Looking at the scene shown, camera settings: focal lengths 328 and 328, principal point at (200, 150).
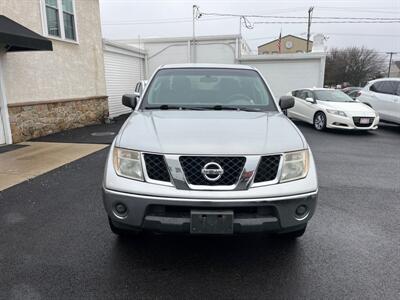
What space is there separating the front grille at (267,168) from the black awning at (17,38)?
21.5 feet

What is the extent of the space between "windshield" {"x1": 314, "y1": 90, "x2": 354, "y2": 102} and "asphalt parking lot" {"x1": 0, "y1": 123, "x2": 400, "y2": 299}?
285 inches

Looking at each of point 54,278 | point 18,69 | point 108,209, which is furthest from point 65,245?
point 18,69

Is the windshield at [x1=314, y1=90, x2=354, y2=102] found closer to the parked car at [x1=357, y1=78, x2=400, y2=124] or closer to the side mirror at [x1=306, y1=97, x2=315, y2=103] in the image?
the side mirror at [x1=306, y1=97, x2=315, y2=103]

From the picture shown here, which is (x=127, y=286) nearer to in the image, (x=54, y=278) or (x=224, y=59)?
(x=54, y=278)

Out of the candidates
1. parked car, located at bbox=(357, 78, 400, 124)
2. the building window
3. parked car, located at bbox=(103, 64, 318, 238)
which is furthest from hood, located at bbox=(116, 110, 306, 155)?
parked car, located at bbox=(357, 78, 400, 124)

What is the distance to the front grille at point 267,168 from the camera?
2.51 meters

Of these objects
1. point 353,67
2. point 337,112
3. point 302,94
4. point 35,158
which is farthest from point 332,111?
point 353,67

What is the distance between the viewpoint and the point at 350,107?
10414 mm

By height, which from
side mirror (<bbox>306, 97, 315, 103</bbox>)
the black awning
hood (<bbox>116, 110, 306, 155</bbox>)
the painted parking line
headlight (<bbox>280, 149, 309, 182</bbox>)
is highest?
the black awning

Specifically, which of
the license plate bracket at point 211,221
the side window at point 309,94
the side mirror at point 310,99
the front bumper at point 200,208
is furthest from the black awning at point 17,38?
the side window at point 309,94

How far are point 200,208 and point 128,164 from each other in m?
0.68

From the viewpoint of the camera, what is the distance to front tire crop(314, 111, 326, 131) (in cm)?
1083

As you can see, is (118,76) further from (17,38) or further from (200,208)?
(200,208)

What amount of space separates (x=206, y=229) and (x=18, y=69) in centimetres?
810
